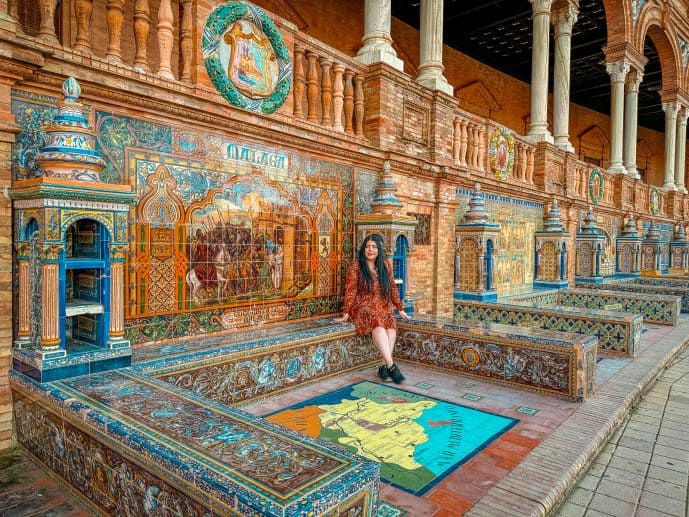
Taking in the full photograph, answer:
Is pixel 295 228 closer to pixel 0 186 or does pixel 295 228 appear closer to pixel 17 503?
pixel 0 186

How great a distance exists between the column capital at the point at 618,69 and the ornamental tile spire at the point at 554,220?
6.26 metres

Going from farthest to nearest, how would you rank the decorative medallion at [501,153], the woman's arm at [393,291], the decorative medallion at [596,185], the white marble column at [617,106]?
the white marble column at [617,106], the decorative medallion at [596,185], the decorative medallion at [501,153], the woman's arm at [393,291]

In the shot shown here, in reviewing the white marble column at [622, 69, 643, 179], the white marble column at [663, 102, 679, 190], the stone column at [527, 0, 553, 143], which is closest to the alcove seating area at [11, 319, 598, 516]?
the stone column at [527, 0, 553, 143]

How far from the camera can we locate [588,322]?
731cm

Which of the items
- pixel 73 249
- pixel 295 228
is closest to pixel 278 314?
pixel 295 228

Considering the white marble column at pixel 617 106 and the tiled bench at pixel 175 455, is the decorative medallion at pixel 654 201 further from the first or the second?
the tiled bench at pixel 175 455

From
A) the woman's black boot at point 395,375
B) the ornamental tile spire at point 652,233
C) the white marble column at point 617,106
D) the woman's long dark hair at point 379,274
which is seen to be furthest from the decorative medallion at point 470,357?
the ornamental tile spire at point 652,233

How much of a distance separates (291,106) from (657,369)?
609 cm

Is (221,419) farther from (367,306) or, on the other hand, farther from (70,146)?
(367,306)

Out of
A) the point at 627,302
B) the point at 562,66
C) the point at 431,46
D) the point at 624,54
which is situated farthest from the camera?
the point at 624,54

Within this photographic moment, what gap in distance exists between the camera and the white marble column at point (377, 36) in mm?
6875

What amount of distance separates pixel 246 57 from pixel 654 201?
19.3 metres

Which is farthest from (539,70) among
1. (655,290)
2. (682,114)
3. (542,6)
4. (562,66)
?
(682,114)

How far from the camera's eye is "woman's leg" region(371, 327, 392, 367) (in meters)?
5.31
